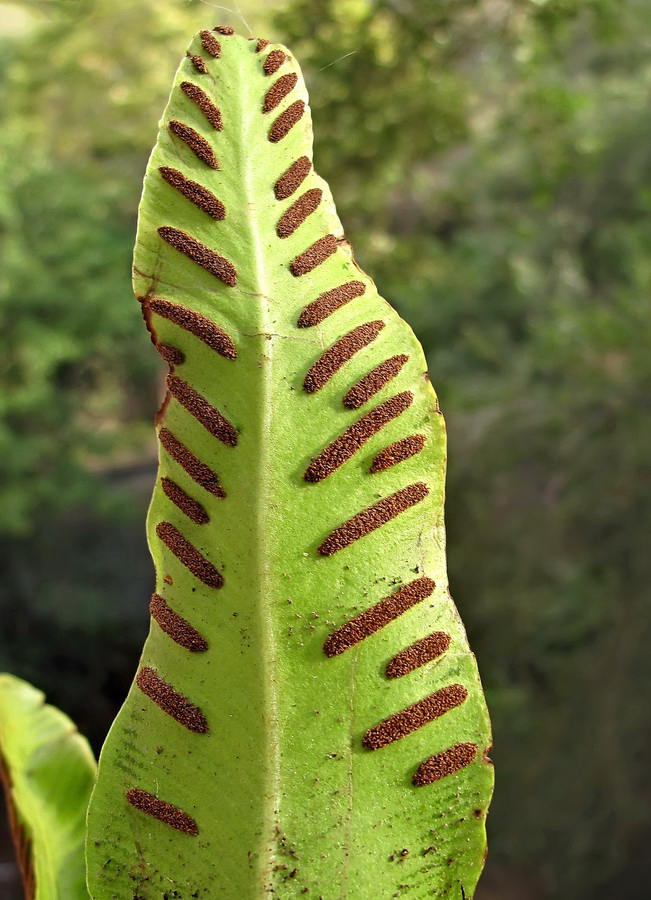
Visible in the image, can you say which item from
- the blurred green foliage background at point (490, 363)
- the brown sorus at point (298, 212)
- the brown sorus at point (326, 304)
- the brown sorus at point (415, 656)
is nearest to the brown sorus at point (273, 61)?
the brown sorus at point (298, 212)

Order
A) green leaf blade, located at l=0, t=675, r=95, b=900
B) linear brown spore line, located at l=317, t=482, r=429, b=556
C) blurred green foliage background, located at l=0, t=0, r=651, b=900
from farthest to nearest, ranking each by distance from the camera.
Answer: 1. blurred green foliage background, located at l=0, t=0, r=651, b=900
2. green leaf blade, located at l=0, t=675, r=95, b=900
3. linear brown spore line, located at l=317, t=482, r=429, b=556

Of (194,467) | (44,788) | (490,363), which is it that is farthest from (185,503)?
(490,363)

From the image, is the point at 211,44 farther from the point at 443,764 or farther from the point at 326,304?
the point at 443,764

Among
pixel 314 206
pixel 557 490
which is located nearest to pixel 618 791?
pixel 557 490

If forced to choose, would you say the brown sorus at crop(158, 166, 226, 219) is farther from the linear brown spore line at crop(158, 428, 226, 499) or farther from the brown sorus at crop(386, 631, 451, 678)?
the brown sorus at crop(386, 631, 451, 678)

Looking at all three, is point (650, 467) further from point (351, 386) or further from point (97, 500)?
point (97, 500)

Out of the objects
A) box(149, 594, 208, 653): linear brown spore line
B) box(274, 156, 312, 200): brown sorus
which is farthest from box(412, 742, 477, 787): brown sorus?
box(274, 156, 312, 200): brown sorus

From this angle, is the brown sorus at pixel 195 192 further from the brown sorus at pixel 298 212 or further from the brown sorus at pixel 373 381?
the brown sorus at pixel 373 381
